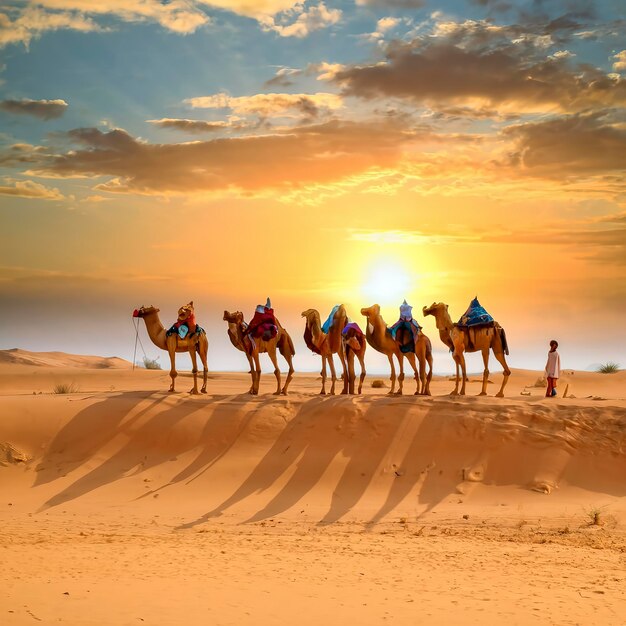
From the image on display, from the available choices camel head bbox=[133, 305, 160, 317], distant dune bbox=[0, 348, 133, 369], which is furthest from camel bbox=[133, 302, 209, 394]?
distant dune bbox=[0, 348, 133, 369]

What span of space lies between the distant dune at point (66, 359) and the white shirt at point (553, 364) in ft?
135

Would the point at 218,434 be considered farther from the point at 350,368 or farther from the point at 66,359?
the point at 66,359

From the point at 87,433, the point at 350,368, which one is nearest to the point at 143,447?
the point at 87,433

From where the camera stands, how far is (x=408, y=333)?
22875 mm

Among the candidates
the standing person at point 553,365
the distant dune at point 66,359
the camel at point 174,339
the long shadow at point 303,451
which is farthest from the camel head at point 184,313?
the distant dune at point 66,359

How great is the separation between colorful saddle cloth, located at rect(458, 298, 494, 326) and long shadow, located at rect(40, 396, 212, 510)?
6970mm

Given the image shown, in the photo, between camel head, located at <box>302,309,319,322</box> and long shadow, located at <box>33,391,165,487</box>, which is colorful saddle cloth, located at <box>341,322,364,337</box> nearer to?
camel head, located at <box>302,309,319,322</box>

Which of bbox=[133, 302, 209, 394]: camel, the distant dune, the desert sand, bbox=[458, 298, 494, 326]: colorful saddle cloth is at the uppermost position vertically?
bbox=[458, 298, 494, 326]: colorful saddle cloth

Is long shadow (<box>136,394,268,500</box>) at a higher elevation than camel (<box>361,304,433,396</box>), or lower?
lower

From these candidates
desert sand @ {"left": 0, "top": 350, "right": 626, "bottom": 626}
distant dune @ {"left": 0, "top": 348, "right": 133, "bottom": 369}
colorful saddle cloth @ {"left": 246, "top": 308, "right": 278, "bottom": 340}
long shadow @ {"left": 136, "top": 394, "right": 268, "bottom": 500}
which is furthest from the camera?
distant dune @ {"left": 0, "top": 348, "right": 133, "bottom": 369}

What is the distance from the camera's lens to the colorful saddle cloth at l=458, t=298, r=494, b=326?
901 inches

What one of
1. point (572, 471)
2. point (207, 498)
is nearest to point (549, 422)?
point (572, 471)

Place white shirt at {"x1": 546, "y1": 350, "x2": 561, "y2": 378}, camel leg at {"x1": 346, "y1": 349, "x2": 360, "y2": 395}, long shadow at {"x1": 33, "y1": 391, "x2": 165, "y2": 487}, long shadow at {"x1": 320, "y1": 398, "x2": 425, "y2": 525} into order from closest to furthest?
long shadow at {"x1": 320, "y1": 398, "x2": 425, "y2": 525} < long shadow at {"x1": 33, "y1": 391, "x2": 165, "y2": 487} < camel leg at {"x1": 346, "y1": 349, "x2": 360, "y2": 395} < white shirt at {"x1": 546, "y1": 350, "x2": 561, "y2": 378}

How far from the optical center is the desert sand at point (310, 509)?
11609 millimetres
